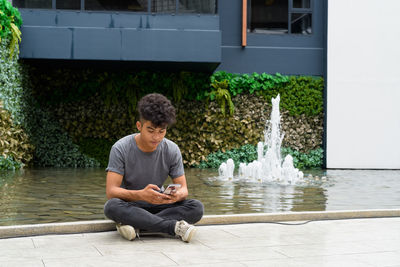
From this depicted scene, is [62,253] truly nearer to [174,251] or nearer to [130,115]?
[174,251]

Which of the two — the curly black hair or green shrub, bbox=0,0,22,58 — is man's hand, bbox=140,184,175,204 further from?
green shrub, bbox=0,0,22,58

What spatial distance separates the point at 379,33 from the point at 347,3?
5.20 feet

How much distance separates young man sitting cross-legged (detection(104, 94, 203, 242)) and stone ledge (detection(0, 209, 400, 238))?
370 millimetres

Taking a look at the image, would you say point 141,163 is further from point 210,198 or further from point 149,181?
point 210,198

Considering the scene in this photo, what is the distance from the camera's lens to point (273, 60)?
17.2m

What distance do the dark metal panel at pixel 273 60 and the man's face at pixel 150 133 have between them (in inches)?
503

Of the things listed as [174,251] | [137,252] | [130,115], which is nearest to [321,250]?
[174,251]

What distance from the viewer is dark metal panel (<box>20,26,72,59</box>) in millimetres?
13938

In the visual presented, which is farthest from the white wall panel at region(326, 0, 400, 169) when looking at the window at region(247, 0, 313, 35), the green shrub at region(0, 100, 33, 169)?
the green shrub at region(0, 100, 33, 169)

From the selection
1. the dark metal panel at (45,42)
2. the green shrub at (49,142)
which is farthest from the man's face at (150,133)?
the green shrub at (49,142)

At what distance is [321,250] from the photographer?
408 cm

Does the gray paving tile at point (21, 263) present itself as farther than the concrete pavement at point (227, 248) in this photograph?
No

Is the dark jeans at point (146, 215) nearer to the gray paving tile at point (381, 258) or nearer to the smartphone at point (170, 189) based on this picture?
the smartphone at point (170, 189)

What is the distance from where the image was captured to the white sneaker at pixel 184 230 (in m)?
4.26
